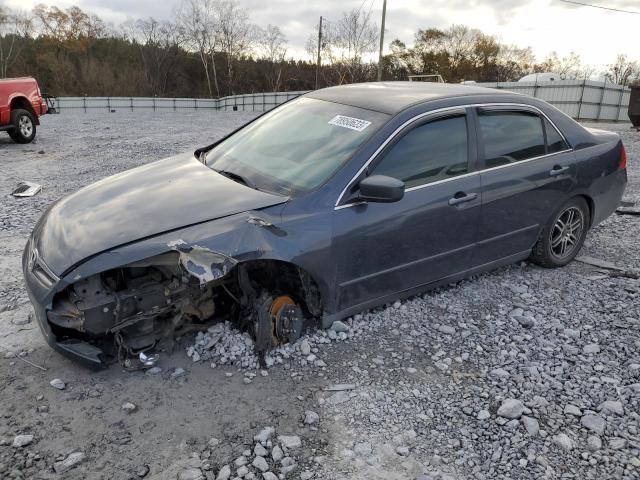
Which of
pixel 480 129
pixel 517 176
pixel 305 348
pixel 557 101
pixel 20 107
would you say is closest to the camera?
pixel 305 348

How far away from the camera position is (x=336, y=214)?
3.12m

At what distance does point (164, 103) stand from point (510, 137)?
27609 millimetres

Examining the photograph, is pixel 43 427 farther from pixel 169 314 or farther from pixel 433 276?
pixel 433 276

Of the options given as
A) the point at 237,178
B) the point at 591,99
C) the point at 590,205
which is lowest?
the point at 590,205

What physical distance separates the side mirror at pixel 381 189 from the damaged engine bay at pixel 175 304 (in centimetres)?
65

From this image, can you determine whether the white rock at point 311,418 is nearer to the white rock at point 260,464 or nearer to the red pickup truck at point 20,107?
the white rock at point 260,464

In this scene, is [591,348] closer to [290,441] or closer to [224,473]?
[290,441]

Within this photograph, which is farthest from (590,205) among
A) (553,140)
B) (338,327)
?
(338,327)

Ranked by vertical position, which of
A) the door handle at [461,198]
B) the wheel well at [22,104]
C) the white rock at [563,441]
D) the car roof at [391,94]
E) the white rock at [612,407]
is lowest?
the white rock at [563,441]

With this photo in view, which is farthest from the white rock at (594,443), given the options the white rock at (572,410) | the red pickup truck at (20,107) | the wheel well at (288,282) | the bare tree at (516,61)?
the bare tree at (516,61)

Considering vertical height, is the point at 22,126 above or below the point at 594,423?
above

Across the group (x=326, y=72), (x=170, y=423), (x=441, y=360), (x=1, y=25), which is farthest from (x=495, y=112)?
(x=1, y=25)

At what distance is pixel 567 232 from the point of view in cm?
462

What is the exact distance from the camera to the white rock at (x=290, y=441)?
2512mm
